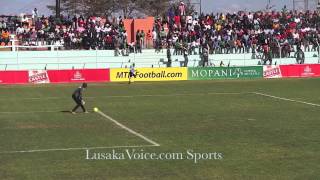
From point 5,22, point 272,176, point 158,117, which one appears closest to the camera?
point 272,176

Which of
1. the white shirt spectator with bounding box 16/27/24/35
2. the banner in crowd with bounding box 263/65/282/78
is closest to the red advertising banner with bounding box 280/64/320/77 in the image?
the banner in crowd with bounding box 263/65/282/78

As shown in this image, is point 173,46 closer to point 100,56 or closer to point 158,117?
point 100,56

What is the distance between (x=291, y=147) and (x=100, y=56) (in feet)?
114

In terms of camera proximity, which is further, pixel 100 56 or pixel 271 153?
pixel 100 56

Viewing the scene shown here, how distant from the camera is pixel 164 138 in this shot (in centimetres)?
1680

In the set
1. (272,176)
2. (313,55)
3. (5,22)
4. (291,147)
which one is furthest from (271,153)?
(5,22)

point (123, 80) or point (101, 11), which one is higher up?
point (101, 11)

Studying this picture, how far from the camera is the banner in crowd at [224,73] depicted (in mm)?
47375

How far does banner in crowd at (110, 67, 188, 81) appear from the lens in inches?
1800

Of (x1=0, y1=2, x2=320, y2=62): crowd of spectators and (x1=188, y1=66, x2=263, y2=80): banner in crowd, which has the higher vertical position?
(x1=0, y1=2, x2=320, y2=62): crowd of spectators

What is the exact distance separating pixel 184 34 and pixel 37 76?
1381 cm

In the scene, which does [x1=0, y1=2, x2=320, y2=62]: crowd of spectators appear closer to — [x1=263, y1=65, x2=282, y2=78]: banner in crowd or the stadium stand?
the stadium stand

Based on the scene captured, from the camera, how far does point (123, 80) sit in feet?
150

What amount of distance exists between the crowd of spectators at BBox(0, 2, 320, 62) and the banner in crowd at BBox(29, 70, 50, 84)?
556 centimetres
